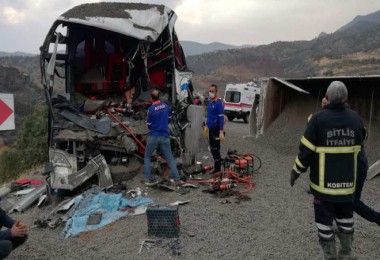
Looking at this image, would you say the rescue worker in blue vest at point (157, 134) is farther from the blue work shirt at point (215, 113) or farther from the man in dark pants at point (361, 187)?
the man in dark pants at point (361, 187)

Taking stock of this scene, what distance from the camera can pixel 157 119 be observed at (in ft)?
24.1

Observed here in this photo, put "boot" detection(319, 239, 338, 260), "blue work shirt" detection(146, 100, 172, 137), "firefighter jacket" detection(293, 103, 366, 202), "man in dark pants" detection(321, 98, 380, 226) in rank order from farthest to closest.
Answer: "blue work shirt" detection(146, 100, 172, 137) → "man in dark pants" detection(321, 98, 380, 226) → "boot" detection(319, 239, 338, 260) → "firefighter jacket" detection(293, 103, 366, 202)

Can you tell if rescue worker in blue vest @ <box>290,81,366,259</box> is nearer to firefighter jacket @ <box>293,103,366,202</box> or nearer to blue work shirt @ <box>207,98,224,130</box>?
firefighter jacket @ <box>293,103,366,202</box>

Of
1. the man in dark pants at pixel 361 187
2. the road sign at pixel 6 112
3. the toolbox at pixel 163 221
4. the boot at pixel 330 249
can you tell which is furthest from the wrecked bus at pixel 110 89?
the boot at pixel 330 249

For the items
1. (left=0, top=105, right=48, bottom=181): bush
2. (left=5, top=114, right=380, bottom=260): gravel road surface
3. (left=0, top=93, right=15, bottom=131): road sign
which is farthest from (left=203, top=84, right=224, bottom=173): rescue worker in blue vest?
(left=0, top=105, right=48, bottom=181): bush

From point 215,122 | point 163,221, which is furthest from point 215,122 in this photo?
point 163,221

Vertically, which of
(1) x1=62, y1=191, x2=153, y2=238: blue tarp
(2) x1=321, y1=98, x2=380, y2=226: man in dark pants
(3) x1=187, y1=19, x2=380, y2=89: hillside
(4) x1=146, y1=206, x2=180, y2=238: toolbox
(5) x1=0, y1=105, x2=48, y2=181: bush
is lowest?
(5) x1=0, y1=105, x2=48, y2=181: bush

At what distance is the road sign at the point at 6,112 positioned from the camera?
13.4 ft

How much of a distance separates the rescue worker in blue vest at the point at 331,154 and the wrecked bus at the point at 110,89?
14.1 ft

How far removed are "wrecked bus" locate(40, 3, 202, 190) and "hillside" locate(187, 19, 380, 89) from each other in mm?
44045

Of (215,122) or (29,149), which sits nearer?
(215,122)

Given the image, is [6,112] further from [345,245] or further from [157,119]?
[345,245]

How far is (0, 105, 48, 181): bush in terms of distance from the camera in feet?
69.8

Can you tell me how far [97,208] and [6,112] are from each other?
2.59 meters
